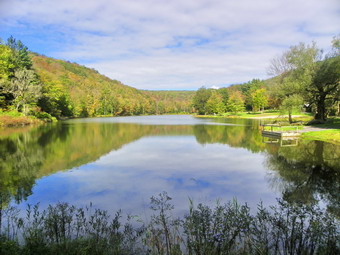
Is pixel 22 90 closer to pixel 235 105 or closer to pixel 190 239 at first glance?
pixel 190 239

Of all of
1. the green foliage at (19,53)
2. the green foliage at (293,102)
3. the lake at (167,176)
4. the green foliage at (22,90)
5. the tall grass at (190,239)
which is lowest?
the lake at (167,176)

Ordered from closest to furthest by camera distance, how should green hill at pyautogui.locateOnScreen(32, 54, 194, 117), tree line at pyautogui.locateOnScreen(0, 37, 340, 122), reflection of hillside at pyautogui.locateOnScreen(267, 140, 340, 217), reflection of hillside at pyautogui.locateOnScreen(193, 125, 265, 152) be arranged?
1. reflection of hillside at pyautogui.locateOnScreen(267, 140, 340, 217)
2. reflection of hillside at pyautogui.locateOnScreen(193, 125, 265, 152)
3. tree line at pyautogui.locateOnScreen(0, 37, 340, 122)
4. green hill at pyautogui.locateOnScreen(32, 54, 194, 117)

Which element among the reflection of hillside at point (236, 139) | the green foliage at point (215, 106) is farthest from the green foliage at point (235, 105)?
the reflection of hillside at point (236, 139)

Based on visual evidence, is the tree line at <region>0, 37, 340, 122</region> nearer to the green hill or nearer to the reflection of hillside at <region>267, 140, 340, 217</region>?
the green hill

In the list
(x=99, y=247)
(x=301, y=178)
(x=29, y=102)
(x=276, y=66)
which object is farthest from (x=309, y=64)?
Answer: (x=29, y=102)

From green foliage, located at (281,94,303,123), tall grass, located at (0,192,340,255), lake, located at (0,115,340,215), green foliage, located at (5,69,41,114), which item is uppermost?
green foliage, located at (5,69,41,114)

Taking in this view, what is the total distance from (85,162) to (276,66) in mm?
39929

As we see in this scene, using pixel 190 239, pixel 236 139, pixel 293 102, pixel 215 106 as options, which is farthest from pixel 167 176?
pixel 215 106

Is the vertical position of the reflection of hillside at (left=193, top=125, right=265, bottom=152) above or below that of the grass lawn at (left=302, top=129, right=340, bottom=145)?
below

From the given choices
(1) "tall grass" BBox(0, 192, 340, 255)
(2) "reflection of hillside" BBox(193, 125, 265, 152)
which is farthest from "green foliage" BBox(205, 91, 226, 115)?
(1) "tall grass" BBox(0, 192, 340, 255)

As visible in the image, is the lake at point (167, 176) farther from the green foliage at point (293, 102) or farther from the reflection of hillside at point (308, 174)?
the green foliage at point (293, 102)

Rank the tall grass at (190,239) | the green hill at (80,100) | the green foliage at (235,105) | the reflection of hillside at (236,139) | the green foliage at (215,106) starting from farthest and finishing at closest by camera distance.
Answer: the green foliage at (215,106)
the green foliage at (235,105)
the green hill at (80,100)
the reflection of hillside at (236,139)
the tall grass at (190,239)

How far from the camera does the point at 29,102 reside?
51.9m

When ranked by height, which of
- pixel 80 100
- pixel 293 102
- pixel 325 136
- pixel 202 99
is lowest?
pixel 325 136
